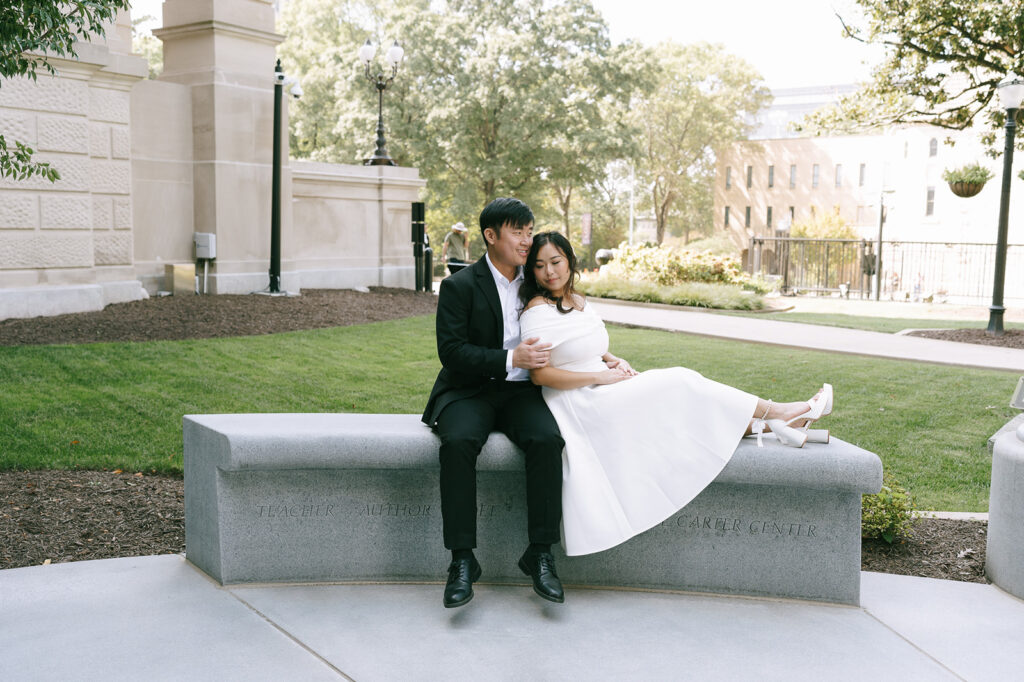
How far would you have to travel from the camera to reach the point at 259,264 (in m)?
15.7

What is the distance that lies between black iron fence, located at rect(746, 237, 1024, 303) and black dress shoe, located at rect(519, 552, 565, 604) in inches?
1075

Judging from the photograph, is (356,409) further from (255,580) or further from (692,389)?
(692,389)

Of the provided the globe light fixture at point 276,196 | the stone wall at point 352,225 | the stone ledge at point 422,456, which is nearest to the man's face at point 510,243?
the stone ledge at point 422,456

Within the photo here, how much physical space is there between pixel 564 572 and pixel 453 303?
138cm

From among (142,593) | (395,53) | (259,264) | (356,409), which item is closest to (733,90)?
(395,53)

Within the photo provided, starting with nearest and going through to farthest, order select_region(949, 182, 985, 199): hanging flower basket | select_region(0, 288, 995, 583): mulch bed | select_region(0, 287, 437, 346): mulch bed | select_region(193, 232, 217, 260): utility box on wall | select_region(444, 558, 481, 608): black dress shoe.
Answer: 1. select_region(444, 558, 481, 608): black dress shoe
2. select_region(0, 288, 995, 583): mulch bed
3. select_region(0, 287, 437, 346): mulch bed
4. select_region(193, 232, 217, 260): utility box on wall
5. select_region(949, 182, 985, 199): hanging flower basket

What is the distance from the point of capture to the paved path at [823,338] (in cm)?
1162

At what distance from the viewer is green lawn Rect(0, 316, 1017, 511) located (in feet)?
21.7

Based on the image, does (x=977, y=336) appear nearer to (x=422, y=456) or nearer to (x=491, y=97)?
(x=422, y=456)

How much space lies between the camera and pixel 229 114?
1496 cm

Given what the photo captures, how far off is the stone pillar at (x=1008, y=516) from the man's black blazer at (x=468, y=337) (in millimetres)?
2413

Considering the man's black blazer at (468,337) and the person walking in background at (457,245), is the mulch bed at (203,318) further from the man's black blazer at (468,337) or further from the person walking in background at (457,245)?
the man's black blazer at (468,337)

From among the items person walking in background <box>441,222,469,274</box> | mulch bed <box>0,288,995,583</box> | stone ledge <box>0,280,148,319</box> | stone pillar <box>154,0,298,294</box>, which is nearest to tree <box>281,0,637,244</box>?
person walking in background <box>441,222,469,274</box>

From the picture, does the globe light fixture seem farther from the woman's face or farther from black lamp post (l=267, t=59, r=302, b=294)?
the woman's face
